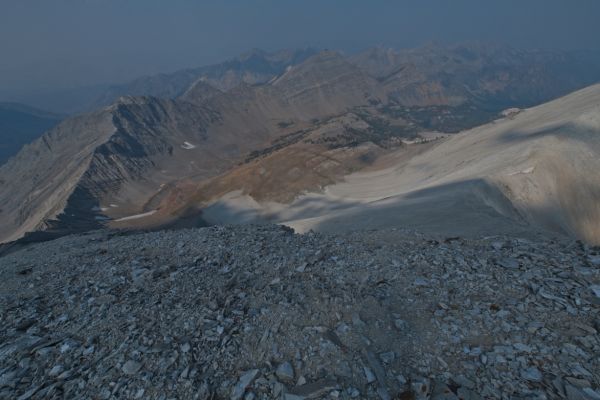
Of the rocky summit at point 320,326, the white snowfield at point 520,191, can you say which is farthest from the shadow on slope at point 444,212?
the rocky summit at point 320,326

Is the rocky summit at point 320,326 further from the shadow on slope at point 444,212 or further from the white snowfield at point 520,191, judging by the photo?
the shadow on slope at point 444,212

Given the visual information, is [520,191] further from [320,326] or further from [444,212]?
[320,326]

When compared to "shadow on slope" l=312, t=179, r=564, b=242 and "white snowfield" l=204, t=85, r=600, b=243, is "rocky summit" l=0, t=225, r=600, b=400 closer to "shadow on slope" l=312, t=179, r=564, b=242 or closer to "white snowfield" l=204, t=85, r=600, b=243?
"white snowfield" l=204, t=85, r=600, b=243

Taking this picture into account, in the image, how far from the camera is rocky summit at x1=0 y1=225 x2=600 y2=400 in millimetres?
8266

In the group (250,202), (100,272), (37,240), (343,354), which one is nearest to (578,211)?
(343,354)

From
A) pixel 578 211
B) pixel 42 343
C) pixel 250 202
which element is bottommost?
pixel 578 211

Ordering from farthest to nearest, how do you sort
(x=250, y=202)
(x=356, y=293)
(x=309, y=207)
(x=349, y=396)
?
(x=250, y=202) < (x=309, y=207) < (x=356, y=293) < (x=349, y=396)

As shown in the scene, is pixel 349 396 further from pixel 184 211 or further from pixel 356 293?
pixel 184 211

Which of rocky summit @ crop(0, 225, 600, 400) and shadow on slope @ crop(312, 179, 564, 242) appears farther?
shadow on slope @ crop(312, 179, 564, 242)

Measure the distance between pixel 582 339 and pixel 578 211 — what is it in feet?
134

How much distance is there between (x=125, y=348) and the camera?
9.69 meters

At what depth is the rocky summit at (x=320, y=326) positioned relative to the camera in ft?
27.1

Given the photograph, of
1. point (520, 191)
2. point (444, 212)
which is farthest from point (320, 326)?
point (520, 191)

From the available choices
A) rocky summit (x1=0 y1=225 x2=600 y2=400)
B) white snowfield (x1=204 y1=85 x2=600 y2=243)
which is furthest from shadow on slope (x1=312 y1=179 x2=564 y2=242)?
rocky summit (x1=0 y1=225 x2=600 y2=400)
